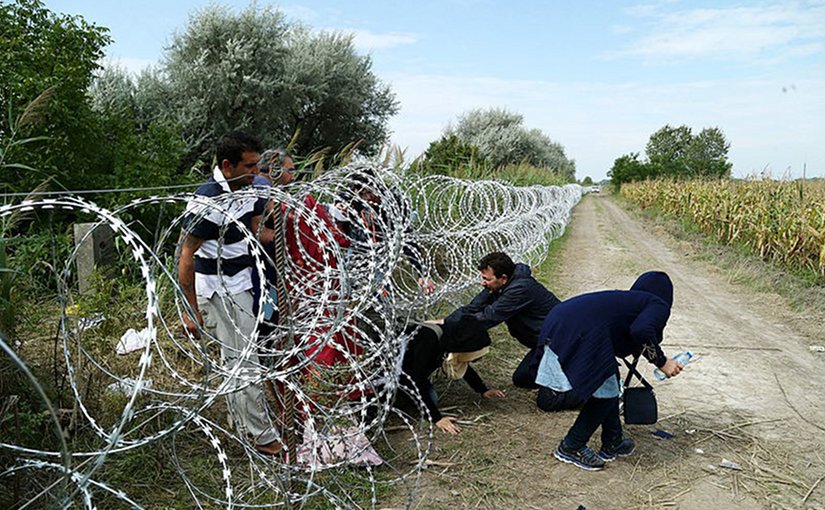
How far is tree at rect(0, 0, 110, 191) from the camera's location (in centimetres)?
577

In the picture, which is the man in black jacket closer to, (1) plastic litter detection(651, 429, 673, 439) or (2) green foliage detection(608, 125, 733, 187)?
(1) plastic litter detection(651, 429, 673, 439)

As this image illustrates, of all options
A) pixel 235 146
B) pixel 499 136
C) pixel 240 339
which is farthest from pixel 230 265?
pixel 499 136

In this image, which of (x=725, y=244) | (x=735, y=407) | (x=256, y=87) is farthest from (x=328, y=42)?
(x=735, y=407)

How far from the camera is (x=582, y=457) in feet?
13.2

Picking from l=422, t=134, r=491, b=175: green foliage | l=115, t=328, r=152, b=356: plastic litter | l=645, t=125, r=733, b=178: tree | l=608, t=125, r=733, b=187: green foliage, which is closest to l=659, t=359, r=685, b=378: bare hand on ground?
l=115, t=328, r=152, b=356: plastic litter

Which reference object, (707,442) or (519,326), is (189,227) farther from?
(707,442)

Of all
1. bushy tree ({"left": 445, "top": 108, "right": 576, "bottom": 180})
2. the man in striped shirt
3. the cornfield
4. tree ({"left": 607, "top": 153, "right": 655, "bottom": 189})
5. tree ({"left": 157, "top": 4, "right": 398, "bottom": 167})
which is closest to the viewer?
the man in striped shirt

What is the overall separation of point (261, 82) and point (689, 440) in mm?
11115

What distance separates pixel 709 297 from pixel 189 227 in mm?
8425

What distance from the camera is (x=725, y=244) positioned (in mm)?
14984

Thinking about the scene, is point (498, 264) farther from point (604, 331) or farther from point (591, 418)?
point (591, 418)

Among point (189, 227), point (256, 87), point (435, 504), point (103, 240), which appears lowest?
point (435, 504)

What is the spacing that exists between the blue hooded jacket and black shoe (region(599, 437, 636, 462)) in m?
0.58

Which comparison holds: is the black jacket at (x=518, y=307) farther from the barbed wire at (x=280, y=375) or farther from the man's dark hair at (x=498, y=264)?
the barbed wire at (x=280, y=375)
